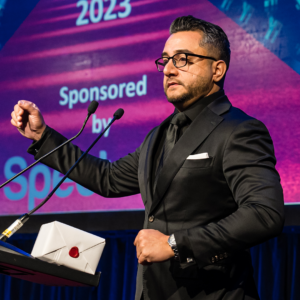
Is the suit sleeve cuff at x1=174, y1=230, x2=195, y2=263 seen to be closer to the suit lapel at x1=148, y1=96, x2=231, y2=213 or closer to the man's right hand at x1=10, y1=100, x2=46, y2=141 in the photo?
the suit lapel at x1=148, y1=96, x2=231, y2=213

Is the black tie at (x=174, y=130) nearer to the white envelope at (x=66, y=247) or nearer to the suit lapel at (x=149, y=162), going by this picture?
the suit lapel at (x=149, y=162)

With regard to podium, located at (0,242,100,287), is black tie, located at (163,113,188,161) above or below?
above

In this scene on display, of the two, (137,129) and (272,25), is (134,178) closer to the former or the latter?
(137,129)

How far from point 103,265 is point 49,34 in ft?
5.76

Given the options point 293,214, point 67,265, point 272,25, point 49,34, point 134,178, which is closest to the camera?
point 67,265

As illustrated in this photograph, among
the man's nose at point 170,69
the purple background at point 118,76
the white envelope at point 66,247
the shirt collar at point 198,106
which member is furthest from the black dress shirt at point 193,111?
the purple background at point 118,76

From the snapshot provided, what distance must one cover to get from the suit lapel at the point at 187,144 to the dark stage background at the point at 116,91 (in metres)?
1.00

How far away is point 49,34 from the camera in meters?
3.29

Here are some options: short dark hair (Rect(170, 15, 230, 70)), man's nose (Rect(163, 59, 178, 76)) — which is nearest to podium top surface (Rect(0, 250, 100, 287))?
man's nose (Rect(163, 59, 178, 76))

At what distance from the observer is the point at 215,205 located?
1350 millimetres

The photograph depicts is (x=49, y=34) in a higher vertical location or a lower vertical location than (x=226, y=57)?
higher

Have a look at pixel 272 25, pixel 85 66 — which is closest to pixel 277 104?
pixel 272 25

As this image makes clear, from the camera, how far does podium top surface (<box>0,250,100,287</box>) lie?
106cm

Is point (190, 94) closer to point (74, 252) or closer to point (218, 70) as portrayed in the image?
point (218, 70)
